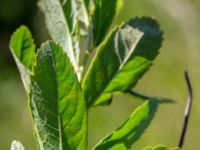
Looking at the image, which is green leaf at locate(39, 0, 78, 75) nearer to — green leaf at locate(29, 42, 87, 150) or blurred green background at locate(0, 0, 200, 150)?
green leaf at locate(29, 42, 87, 150)

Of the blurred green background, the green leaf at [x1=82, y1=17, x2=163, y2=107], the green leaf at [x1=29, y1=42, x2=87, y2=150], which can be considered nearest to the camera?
the green leaf at [x1=29, y1=42, x2=87, y2=150]

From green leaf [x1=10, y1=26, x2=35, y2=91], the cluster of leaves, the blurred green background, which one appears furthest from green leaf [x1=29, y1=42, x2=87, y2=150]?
the blurred green background

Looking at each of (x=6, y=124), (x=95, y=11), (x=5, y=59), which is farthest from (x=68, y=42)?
(x=5, y=59)

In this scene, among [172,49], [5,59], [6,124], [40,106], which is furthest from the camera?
[5,59]

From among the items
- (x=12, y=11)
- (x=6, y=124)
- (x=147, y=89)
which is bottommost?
(x=147, y=89)

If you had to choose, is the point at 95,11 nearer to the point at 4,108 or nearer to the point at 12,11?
the point at 4,108

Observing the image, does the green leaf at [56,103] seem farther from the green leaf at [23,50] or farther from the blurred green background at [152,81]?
the blurred green background at [152,81]

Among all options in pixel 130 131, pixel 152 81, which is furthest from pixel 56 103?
pixel 152 81
